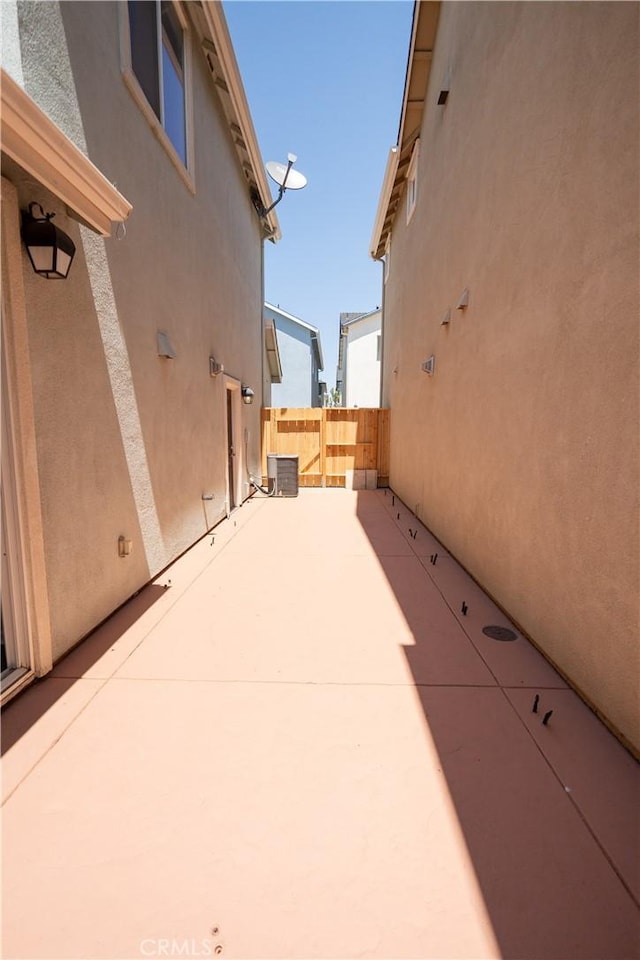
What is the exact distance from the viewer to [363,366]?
19656 millimetres

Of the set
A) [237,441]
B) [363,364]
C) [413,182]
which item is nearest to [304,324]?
[363,364]

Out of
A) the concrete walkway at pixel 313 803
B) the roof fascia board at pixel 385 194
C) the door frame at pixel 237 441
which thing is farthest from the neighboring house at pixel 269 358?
the concrete walkway at pixel 313 803

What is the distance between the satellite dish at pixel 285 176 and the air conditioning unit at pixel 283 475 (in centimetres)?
577

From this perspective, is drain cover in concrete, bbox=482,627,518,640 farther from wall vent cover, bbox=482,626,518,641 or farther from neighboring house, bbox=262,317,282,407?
neighboring house, bbox=262,317,282,407

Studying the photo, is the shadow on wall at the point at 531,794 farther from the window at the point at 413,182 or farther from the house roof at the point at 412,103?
the house roof at the point at 412,103

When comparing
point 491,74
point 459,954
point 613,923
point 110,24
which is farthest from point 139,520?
point 491,74

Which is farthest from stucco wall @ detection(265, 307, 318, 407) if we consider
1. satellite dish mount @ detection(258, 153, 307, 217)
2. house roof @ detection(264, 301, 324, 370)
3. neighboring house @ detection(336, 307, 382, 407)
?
satellite dish mount @ detection(258, 153, 307, 217)

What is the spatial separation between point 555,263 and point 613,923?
319 cm

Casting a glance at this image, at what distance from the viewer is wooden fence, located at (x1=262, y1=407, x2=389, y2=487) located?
10328 millimetres

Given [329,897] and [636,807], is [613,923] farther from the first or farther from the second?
[329,897]

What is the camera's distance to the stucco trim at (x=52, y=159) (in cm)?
162

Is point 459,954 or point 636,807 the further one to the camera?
point 636,807

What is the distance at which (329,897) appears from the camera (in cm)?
129

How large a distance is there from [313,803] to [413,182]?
969 centimetres
